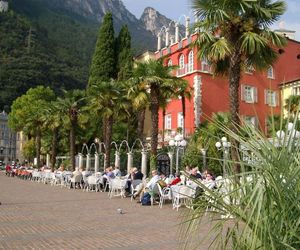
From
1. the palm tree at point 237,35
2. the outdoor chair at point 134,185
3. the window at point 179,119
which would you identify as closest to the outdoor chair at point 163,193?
the outdoor chair at point 134,185

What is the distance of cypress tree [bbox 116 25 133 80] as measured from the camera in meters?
44.7

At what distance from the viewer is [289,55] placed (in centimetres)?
4269

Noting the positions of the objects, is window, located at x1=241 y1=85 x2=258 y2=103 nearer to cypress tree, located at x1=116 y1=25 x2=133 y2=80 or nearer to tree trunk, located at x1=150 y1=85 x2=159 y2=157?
cypress tree, located at x1=116 y1=25 x2=133 y2=80

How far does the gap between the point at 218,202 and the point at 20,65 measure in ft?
354

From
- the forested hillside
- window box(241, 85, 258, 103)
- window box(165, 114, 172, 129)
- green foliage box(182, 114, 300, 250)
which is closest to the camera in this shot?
green foliage box(182, 114, 300, 250)

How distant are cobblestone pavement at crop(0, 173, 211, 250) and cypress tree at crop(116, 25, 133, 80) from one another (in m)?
31.4

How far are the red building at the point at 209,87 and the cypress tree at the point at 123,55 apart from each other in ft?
13.1

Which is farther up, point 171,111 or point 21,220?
point 171,111

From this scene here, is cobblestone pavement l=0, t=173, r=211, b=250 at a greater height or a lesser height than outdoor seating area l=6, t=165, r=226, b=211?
lesser

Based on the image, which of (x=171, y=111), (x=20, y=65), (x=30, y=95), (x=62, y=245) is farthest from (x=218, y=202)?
(x=20, y=65)

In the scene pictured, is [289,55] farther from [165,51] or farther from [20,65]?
[20,65]

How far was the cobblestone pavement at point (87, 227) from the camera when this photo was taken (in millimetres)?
7523

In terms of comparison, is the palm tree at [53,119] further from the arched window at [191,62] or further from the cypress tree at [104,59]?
the arched window at [191,62]

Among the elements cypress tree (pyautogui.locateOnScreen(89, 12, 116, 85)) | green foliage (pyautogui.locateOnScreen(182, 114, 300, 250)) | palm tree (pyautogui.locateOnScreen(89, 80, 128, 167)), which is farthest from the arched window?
green foliage (pyautogui.locateOnScreen(182, 114, 300, 250))
